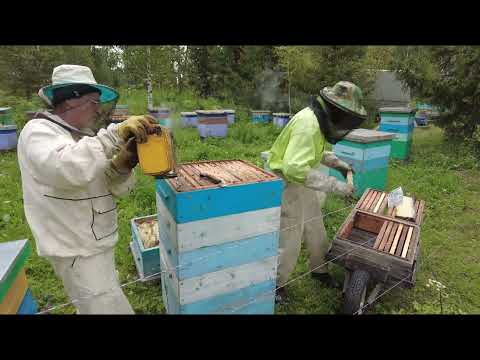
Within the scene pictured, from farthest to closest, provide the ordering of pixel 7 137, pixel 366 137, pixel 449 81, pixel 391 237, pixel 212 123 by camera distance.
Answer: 1. pixel 212 123
2. pixel 449 81
3. pixel 7 137
4. pixel 366 137
5. pixel 391 237

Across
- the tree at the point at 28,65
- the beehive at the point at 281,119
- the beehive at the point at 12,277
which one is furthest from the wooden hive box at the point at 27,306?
the tree at the point at 28,65

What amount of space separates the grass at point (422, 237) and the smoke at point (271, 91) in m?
8.02

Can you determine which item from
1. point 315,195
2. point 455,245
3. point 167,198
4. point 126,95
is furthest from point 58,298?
point 126,95

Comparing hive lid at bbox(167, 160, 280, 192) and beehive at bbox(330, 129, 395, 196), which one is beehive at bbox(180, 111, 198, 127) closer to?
beehive at bbox(330, 129, 395, 196)

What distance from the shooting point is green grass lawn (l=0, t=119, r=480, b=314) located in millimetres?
2902

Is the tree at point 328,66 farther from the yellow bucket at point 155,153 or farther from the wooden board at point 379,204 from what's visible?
the yellow bucket at point 155,153

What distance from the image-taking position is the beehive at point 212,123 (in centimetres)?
873

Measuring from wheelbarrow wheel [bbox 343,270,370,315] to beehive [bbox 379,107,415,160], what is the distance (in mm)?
5286

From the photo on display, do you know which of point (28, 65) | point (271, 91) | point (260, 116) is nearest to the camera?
point (28, 65)

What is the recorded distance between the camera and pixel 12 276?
1730 millimetres

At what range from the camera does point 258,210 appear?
202cm

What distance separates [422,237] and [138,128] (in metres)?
3.87

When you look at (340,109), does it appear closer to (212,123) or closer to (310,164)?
(310,164)

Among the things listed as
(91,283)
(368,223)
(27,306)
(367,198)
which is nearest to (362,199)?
(367,198)
